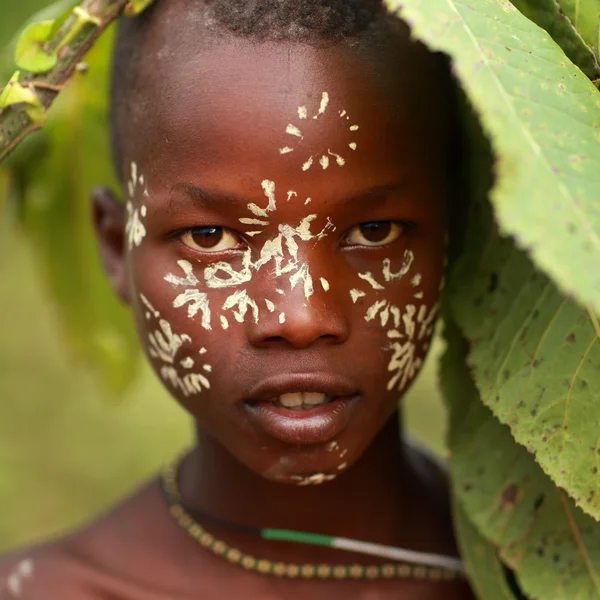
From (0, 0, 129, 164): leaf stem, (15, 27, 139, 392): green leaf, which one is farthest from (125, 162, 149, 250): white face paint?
(15, 27, 139, 392): green leaf

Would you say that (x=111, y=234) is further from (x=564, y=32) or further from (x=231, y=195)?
(x=564, y=32)

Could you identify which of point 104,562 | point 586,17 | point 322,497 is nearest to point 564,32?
point 586,17

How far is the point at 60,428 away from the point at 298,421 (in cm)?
312

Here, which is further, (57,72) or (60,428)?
(60,428)

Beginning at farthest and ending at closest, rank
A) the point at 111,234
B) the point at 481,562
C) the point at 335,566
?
the point at 111,234 < the point at 335,566 < the point at 481,562

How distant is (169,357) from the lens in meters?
1.29

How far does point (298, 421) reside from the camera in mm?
1229

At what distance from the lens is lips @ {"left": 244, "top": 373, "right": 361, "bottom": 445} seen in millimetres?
1220

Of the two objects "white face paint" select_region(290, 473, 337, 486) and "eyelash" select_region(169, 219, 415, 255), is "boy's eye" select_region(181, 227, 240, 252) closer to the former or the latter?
"eyelash" select_region(169, 219, 415, 255)

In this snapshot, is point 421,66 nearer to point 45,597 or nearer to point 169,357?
point 169,357

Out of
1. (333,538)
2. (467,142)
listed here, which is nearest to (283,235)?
(467,142)

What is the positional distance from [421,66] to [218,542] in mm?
801

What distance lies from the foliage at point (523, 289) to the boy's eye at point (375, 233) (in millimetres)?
139

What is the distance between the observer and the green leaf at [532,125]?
2.65 feet
